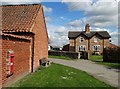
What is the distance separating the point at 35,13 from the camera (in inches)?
684

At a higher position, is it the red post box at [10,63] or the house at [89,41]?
the house at [89,41]

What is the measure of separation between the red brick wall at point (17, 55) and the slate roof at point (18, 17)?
1.93 meters

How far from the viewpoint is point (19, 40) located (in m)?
11.7

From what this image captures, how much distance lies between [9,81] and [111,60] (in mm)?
23433

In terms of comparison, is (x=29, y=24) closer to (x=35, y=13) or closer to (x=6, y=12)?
(x=35, y=13)

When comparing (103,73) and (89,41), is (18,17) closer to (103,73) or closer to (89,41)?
(103,73)

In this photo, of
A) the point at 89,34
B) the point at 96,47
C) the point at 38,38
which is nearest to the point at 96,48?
the point at 96,47

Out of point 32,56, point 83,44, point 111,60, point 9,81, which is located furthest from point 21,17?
point 83,44

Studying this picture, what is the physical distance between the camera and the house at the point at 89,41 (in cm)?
5834

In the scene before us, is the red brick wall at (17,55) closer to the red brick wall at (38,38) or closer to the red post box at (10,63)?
the red post box at (10,63)

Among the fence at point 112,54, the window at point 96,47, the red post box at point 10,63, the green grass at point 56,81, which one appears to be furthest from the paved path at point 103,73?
the window at point 96,47

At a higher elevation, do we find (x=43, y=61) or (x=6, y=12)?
(x=6, y=12)

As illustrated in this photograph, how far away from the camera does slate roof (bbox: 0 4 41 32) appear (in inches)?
603

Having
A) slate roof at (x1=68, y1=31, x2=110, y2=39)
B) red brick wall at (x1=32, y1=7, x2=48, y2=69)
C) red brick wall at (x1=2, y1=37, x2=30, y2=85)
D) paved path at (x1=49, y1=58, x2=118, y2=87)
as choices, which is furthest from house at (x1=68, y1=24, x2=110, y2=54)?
red brick wall at (x1=2, y1=37, x2=30, y2=85)
